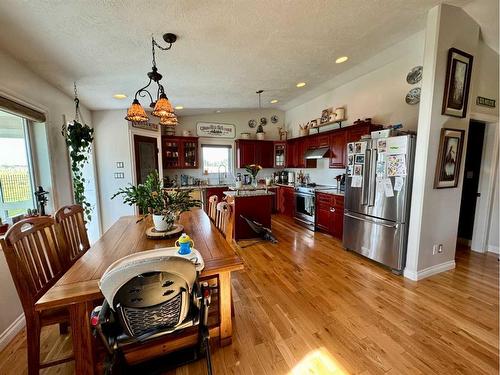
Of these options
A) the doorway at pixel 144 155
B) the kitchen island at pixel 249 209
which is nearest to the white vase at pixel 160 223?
the kitchen island at pixel 249 209

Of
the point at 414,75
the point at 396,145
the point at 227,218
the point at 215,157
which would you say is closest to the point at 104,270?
A: the point at 227,218

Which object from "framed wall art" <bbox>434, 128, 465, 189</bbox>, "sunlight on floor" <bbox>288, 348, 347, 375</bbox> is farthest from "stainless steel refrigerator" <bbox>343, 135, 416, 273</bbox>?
"sunlight on floor" <bbox>288, 348, 347, 375</bbox>

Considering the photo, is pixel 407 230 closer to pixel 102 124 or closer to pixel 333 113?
pixel 333 113

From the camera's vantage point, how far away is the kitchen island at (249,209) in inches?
153

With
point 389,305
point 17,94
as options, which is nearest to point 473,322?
point 389,305

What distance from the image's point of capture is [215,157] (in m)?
5.95

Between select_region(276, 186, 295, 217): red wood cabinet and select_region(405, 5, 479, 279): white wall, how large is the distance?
9.32 ft

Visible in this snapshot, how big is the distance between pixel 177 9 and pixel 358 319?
3.06 m

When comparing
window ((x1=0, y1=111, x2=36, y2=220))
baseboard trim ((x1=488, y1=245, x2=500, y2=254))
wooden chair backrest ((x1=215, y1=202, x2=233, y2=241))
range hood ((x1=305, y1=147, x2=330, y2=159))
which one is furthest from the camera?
range hood ((x1=305, y1=147, x2=330, y2=159))

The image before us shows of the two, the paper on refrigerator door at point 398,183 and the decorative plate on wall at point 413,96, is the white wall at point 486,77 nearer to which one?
the decorative plate on wall at point 413,96

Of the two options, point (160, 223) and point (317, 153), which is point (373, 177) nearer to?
point (317, 153)

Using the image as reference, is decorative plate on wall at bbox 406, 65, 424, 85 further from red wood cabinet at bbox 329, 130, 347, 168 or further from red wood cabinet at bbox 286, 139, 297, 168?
red wood cabinet at bbox 286, 139, 297, 168

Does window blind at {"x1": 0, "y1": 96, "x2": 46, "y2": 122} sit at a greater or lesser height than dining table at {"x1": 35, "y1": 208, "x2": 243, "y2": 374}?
greater

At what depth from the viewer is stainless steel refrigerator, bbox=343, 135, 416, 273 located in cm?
249
